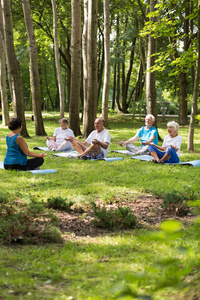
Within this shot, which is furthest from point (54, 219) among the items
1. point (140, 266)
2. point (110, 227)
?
point (140, 266)

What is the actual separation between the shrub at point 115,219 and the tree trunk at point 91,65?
32.9 feet

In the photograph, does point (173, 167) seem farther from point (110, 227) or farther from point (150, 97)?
point (150, 97)

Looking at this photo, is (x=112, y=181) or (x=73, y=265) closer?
(x=73, y=265)

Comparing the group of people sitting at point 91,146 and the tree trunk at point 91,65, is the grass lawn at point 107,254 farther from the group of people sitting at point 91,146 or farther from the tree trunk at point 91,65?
the tree trunk at point 91,65

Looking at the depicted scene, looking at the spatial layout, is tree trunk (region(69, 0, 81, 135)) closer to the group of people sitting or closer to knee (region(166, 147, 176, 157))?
the group of people sitting

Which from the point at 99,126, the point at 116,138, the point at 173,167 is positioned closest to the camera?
the point at 173,167

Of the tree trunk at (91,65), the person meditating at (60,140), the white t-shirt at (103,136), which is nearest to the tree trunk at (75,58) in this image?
the tree trunk at (91,65)

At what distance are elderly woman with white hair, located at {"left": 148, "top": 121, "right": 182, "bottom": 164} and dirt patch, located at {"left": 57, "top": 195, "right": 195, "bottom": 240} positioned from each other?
336 centimetres

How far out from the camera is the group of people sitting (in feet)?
26.7

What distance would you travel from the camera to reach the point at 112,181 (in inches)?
299

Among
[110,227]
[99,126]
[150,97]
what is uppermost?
[150,97]

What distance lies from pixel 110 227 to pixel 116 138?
1232 cm

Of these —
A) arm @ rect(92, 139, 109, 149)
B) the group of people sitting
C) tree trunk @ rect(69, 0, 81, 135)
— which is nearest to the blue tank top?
the group of people sitting

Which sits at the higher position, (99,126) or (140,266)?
(99,126)
